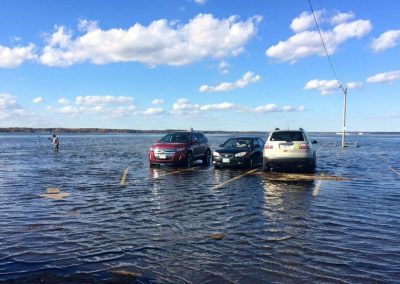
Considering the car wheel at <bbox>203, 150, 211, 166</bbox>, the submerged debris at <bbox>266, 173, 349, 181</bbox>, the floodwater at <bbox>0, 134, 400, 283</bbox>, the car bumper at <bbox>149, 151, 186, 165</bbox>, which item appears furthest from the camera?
the car wheel at <bbox>203, 150, 211, 166</bbox>

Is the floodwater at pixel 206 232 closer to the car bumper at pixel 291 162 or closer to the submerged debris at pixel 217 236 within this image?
the submerged debris at pixel 217 236

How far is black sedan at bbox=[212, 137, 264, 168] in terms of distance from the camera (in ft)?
61.6

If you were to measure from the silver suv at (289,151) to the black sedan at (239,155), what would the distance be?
163 centimetres

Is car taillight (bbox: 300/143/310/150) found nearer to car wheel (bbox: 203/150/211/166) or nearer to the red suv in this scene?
the red suv

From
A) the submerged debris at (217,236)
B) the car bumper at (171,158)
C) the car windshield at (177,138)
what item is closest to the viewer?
the submerged debris at (217,236)

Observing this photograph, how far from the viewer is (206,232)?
23.9 feet

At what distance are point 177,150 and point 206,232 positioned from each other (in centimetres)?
1279

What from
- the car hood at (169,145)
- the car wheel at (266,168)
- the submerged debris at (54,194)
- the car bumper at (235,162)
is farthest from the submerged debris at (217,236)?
the car hood at (169,145)

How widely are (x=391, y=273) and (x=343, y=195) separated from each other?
644cm

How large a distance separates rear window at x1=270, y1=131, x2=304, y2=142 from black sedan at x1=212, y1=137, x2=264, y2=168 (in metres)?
1.96

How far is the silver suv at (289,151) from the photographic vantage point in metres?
16.6

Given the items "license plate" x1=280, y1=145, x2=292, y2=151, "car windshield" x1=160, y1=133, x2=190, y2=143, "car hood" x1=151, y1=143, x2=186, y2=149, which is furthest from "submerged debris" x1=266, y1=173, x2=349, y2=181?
"car windshield" x1=160, y1=133, x2=190, y2=143

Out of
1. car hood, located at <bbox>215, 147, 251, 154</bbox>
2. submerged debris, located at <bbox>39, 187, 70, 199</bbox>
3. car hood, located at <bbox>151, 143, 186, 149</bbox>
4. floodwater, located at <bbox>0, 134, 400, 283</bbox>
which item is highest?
car hood, located at <bbox>151, 143, 186, 149</bbox>

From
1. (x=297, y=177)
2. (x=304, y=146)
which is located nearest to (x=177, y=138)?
(x=304, y=146)
